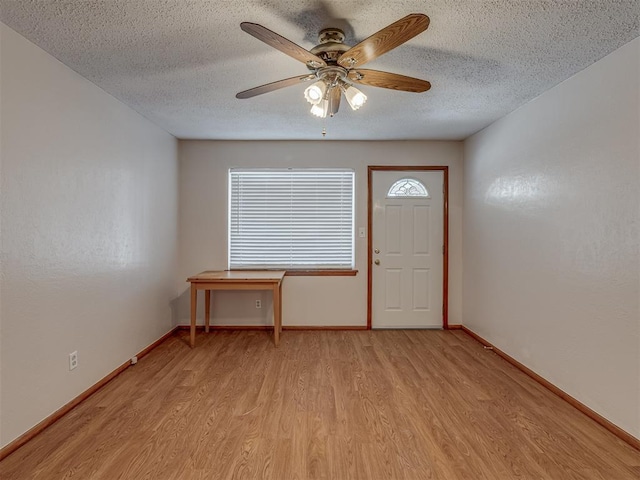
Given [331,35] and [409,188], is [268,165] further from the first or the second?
[331,35]

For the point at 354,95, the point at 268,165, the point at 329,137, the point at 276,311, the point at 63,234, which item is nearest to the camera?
the point at 354,95

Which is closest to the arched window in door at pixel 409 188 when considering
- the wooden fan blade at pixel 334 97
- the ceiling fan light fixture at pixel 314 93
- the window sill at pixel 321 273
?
the window sill at pixel 321 273

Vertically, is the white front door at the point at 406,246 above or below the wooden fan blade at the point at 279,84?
below

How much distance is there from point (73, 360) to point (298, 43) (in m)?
2.59

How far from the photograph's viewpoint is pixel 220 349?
363 cm

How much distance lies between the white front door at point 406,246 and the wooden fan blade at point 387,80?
229cm

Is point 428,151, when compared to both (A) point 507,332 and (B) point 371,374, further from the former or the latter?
(B) point 371,374

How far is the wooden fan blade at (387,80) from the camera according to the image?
77.8 inches

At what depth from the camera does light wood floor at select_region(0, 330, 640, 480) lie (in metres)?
1.81

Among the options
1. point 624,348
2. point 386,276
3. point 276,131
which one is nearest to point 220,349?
point 386,276

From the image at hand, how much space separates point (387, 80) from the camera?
2.04 meters

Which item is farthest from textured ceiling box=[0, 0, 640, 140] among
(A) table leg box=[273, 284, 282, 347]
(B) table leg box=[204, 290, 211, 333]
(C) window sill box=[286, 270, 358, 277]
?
(B) table leg box=[204, 290, 211, 333]

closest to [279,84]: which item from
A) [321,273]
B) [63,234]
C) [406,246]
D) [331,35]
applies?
[331,35]

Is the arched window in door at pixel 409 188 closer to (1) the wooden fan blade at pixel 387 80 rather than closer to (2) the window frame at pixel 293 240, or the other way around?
(2) the window frame at pixel 293 240
